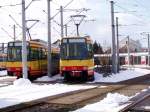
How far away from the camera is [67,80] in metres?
37.1

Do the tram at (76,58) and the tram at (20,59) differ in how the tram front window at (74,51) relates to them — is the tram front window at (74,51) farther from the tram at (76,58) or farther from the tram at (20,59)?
the tram at (20,59)

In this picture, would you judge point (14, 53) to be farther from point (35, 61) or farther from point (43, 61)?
point (43, 61)

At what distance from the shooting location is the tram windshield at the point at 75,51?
1401 inches

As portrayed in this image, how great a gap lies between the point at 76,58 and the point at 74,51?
590mm

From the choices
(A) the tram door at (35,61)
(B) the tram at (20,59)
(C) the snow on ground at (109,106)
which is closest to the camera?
(C) the snow on ground at (109,106)

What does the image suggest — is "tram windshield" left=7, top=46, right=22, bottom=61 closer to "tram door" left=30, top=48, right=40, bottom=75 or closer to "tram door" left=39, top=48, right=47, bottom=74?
"tram door" left=30, top=48, right=40, bottom=75

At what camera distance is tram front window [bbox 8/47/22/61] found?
37.9 m

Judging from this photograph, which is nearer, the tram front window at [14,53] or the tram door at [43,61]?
the tram front window at [14,53]

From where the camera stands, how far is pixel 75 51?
35812 millimetres

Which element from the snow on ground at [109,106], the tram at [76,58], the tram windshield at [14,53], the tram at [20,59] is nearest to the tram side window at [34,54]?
the tram at [20,59]

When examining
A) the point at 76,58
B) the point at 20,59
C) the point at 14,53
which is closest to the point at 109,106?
the point at 76,58

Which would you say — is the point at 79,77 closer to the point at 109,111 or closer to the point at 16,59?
the point at 16,59

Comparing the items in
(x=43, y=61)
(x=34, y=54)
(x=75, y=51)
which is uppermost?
(x=75, y=51)

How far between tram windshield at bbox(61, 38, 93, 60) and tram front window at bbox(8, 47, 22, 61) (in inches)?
151
